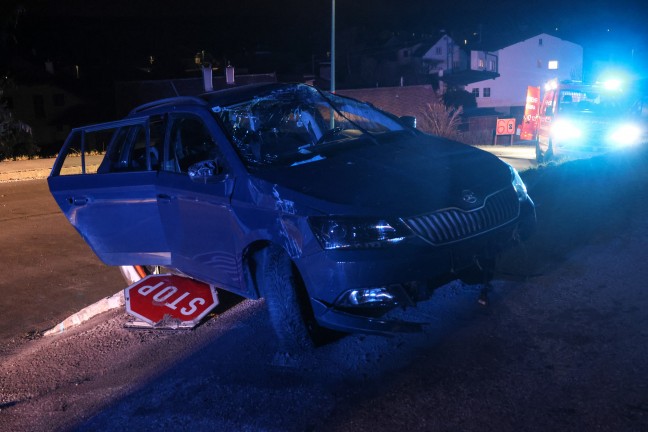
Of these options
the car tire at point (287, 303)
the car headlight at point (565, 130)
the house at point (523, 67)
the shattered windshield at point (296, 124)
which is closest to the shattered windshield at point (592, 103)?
the car headlight at point (565, 130)

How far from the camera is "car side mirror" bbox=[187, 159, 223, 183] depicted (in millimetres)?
4398

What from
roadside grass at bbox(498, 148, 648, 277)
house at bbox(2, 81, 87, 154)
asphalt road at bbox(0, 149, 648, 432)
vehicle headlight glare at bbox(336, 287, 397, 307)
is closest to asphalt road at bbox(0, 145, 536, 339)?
asphalt road at bbox(0, 149, 648, 432)

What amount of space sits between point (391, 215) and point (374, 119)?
204 cm

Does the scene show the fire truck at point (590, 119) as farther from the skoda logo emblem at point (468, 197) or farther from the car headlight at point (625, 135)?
the skoda logo emblem at point (468, 197)

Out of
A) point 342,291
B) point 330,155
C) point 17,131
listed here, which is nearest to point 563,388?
point 342,291

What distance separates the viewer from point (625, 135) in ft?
53.6

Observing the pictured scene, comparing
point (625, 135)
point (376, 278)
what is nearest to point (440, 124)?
point (625, 135)

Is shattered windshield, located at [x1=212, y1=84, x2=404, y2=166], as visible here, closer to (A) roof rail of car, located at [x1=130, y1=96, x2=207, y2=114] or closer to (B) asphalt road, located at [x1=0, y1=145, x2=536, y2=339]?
(A) roof rail of car, located at [x1=130, y1=96, x2=207, y2=114]

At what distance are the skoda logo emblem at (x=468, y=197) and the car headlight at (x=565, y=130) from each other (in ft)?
45.7

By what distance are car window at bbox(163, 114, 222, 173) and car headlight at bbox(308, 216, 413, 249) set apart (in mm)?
1664

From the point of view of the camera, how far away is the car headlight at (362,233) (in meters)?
3.70

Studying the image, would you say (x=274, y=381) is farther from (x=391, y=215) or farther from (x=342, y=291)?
(x=391, y=215)

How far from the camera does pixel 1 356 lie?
18.7 feet

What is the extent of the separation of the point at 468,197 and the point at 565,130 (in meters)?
14.3
